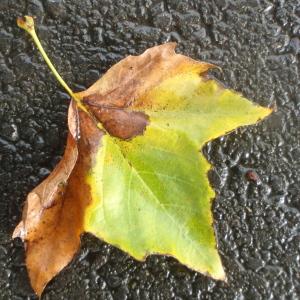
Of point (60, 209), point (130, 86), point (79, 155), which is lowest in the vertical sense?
point (60, 209)

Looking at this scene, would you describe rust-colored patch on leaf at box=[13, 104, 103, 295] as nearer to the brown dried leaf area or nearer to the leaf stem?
the brown dried leaf area

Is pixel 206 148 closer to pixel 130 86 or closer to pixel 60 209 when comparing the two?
pixel 130 86

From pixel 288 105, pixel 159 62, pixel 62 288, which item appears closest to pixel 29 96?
pixel 159 62

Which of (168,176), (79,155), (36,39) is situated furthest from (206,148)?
(36,39)

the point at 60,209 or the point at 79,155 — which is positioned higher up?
the point at 79,155

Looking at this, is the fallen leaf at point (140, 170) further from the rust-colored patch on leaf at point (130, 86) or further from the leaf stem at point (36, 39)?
the leaf stem at point (36, 39)

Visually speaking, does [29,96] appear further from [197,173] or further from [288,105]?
[288,105]

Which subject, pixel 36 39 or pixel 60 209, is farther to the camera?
pixel 36 39

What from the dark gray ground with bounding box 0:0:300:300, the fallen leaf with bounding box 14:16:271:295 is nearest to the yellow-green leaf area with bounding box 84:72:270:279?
the fallen leaf with bounding box 14:16:271:295
